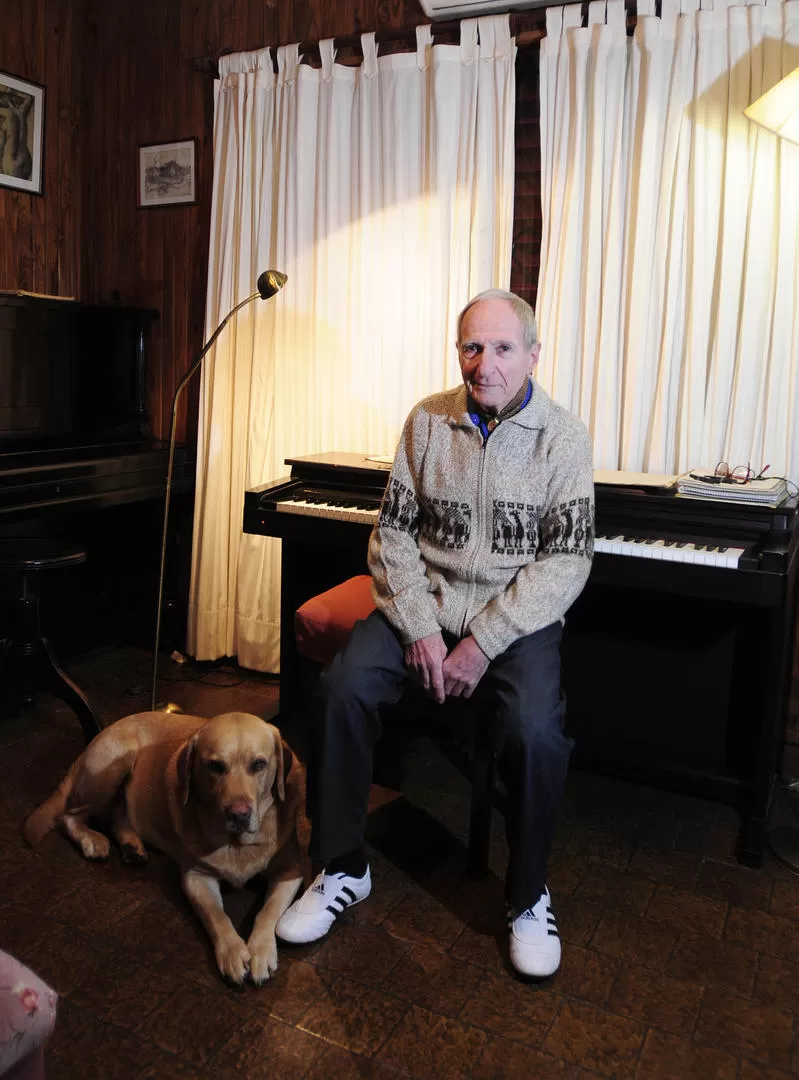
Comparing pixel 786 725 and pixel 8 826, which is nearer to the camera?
pixel 8 826

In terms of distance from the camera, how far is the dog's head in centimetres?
191

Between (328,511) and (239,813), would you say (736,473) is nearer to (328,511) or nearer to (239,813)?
(328,511)

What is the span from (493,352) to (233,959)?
4.54 feet

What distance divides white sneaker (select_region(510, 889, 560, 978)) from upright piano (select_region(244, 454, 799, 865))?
69 cm

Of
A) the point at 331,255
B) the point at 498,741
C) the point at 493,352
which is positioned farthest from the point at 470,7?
the point at 498,741

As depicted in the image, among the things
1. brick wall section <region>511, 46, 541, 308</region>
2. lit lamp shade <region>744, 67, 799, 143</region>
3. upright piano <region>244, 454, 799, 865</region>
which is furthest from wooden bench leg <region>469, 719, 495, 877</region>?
lit lamp shade <region>744, 67, 799, 143</region>

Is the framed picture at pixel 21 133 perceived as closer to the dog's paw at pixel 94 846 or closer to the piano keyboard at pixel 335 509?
the piano keyboard at pixel 335 509

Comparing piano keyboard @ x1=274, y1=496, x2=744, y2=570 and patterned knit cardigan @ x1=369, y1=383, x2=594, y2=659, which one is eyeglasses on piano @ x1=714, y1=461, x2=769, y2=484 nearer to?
piano keyboard @ x1=274, y1=496, x2=744, y2=570

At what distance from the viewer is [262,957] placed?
73.0 inches

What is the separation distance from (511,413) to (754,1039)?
52.9 inches

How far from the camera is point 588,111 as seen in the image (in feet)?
9.32

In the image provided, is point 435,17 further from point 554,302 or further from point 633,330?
point 633,330

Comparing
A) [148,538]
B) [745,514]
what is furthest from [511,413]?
[148,538]

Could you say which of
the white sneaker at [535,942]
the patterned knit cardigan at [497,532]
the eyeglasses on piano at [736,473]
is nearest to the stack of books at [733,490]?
the eyeglasses on piano at [736,473]
